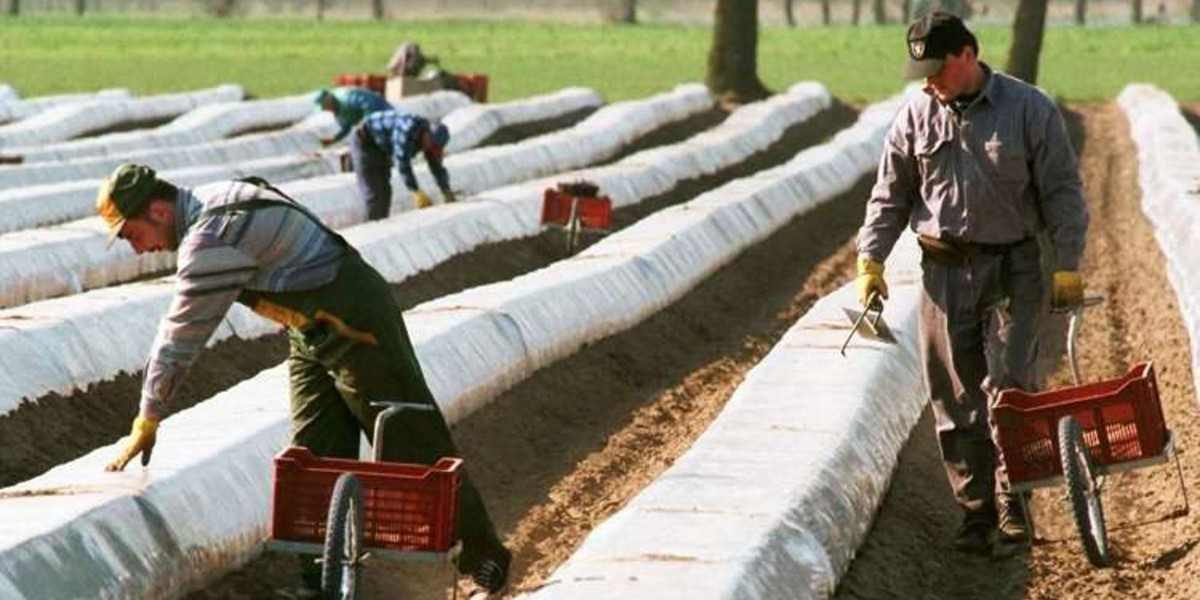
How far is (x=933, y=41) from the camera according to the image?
8789 millimetres

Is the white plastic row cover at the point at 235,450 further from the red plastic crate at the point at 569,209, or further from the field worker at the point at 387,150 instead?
the field worker at the point at 387,150

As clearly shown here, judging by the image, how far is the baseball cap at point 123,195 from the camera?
766 cm

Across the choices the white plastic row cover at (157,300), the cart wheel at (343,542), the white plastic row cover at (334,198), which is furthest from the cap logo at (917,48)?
the white plastic row cover at (334,198)

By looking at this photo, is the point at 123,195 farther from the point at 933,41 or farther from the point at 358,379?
the point at 933,41

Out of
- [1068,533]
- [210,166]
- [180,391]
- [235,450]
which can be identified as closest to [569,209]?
[180,391]

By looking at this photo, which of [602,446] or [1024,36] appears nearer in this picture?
[602,446]

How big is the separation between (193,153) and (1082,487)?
18.5m

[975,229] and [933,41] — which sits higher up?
[933,41]

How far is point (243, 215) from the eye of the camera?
7973 mm

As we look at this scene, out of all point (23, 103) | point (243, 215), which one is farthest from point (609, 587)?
point (23, 103)

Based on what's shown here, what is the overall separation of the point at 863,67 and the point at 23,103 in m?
22.0

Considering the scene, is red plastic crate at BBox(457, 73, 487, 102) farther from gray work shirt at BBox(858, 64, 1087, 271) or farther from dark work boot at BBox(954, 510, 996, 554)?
gray work shirt at BBox(858, 64, 1087, 271)

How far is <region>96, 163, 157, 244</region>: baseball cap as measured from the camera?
7660 millimetres

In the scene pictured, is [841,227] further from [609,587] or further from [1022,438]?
[609,587]
